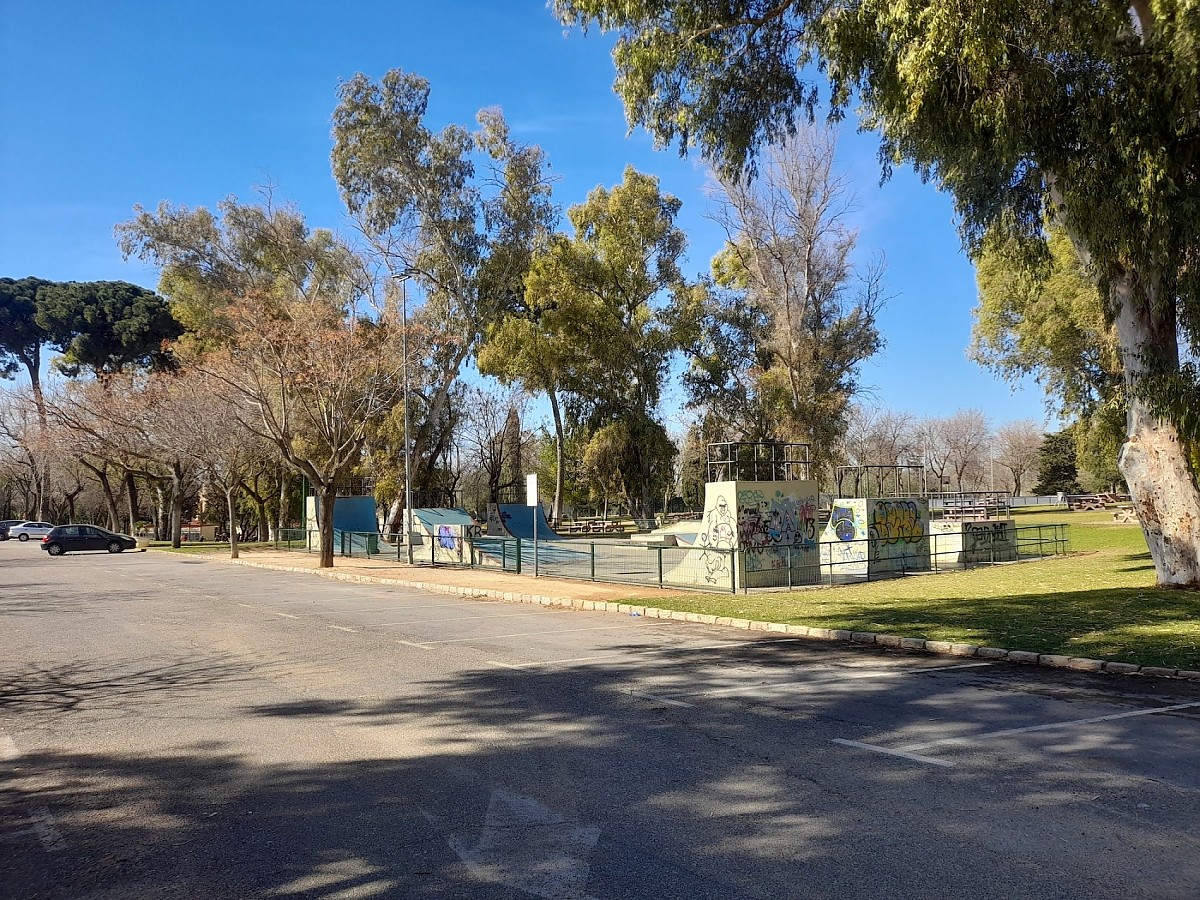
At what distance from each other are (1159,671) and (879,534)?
635 inches

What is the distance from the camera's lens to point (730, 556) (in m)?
20.6

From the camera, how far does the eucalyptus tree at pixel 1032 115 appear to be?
11.4 m

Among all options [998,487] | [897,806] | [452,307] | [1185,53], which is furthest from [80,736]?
[998,487]

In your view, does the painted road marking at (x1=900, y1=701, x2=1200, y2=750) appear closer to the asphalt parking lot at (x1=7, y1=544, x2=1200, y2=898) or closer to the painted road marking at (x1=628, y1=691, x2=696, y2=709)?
the asphalt parking lot at (x1=7, y1=544, x2=1200, y2=898)

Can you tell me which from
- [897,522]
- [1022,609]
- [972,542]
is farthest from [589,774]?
[972,542]

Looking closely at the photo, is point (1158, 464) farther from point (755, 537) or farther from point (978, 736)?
point (978, 736)

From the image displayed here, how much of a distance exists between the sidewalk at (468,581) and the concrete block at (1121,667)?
938cm

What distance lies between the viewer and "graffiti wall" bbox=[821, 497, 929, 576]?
25141 millimetres

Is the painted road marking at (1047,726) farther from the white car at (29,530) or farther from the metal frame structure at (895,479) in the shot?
the white car at (29,530)

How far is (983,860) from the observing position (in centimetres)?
461

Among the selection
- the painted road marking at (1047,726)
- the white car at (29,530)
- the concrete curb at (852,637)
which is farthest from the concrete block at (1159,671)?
the white car at (29,530)

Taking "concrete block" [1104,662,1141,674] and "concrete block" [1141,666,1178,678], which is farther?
"concrete block" [1104,662,1141,674]

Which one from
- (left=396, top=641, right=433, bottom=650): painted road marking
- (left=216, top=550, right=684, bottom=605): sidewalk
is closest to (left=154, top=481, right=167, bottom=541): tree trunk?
(left=216, top=550, right=684, bottom=605): sidewalk

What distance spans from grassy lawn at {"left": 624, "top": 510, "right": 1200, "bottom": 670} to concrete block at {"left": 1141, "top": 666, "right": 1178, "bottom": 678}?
0.18 m
